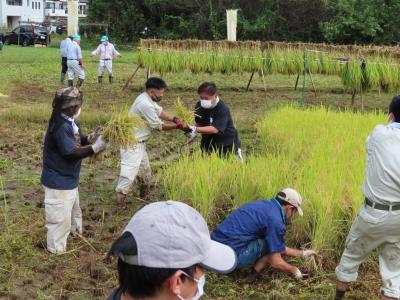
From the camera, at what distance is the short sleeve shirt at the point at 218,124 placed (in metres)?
5.48

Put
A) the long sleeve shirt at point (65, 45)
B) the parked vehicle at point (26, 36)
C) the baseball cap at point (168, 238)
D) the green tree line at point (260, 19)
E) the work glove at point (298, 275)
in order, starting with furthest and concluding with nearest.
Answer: the parked vehicle at point (26, 36) < the green tree line at point (260, 19) < the long sleeve shirt at point (65, 45) < the work glove at point (298, 275) < the baseball cap at point (168, 238)

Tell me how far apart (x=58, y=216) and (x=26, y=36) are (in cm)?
3078

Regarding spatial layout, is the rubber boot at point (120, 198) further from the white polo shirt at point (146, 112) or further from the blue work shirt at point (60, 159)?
the blue work shirt at point (60, 159)

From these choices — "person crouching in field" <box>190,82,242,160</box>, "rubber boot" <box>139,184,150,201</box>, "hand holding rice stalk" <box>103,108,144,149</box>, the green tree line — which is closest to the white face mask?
"person crouching in field" <box>190,82,242,160</box>

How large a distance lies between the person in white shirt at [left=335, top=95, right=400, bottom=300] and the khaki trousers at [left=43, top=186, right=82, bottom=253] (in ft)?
7.27

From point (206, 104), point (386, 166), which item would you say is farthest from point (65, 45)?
point (386, 166)

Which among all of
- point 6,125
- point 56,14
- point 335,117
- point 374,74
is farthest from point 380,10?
point 56,14

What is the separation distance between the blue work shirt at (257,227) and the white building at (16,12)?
50.3 metres

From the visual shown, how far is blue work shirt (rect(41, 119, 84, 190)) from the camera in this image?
13.1 ft

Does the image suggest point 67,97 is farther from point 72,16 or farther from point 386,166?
point 72,16

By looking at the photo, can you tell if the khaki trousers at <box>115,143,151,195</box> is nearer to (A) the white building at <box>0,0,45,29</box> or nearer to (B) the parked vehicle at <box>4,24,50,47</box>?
(B) the parked vehicle at <box>4,24,50,47</box>

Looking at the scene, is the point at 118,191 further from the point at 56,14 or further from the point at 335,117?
the point at 56,14

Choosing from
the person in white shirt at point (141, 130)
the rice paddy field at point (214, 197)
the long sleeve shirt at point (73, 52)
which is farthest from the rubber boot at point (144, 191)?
the long sleeve shirt at point (73, 52)

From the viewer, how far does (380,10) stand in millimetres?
28219
